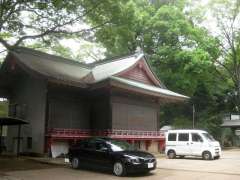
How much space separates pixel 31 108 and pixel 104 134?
18.3ft

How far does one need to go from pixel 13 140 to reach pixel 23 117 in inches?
85.2

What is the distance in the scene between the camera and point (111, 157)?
14406 mm

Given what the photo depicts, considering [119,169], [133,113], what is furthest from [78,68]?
[119,169]

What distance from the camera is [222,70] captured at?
46.0 m

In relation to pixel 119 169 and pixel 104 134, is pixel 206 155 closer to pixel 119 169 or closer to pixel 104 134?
pixel 104 134

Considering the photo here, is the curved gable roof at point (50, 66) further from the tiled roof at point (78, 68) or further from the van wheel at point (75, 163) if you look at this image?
the van wheel at point (75, 163)

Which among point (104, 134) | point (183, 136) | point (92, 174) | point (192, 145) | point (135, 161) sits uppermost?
point (104, 134)

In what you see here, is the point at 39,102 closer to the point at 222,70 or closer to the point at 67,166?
the point at 67,166

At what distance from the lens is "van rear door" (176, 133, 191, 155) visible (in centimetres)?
2278

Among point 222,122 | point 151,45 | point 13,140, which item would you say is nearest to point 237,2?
point 151,45

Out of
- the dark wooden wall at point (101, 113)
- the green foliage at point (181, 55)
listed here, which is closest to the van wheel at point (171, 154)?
the dark wooden wall at point (101, 113)

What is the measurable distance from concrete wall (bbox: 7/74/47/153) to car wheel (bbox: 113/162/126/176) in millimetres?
8639

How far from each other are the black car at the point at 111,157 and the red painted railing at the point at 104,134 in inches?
197

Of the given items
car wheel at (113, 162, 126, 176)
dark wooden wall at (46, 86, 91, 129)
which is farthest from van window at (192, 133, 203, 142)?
car wheel at (113, 162, 126, 176)
